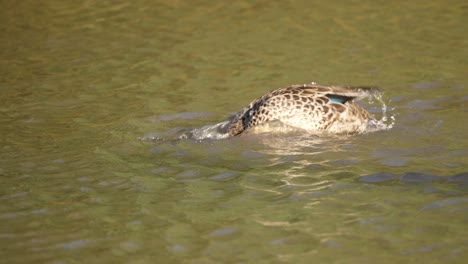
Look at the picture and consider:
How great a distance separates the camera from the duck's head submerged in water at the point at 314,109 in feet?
29.3

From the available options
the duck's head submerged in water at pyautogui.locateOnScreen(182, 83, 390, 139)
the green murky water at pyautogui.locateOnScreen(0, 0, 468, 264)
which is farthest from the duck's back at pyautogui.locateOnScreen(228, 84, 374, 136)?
the green murky water at pyautogui.locateOnScreen(0, 0, 468, 264)

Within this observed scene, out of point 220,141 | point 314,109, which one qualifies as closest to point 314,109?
point 314,109

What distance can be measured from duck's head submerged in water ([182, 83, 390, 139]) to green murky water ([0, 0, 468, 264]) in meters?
0.19

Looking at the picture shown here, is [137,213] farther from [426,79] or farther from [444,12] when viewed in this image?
[444,12]

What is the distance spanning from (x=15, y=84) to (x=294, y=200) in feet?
20.3

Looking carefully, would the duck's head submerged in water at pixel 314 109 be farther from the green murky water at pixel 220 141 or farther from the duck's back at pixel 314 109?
the green murky water at pixel 220 141

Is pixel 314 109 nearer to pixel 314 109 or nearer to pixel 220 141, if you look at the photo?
pixel 314 109

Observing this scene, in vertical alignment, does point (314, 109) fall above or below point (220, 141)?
above

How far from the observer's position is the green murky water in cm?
625

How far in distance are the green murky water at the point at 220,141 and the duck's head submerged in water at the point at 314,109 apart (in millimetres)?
194

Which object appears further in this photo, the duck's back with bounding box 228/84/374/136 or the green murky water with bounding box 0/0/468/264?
the duck's back with bounding box 228/84/374/136

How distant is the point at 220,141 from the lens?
923cm

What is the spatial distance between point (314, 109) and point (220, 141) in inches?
41.5

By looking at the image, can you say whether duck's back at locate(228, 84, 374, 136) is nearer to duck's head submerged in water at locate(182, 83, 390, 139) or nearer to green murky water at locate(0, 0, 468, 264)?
duck's head submerged in water at locate(182, 83, 390, 139)
